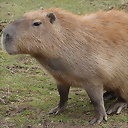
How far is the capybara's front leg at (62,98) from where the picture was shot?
484 cm

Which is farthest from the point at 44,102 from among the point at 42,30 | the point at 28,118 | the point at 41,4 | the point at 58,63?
the point at 41,4

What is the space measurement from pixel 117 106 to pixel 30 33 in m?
1.96

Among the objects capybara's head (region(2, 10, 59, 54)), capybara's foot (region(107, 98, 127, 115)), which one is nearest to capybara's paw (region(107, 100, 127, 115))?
capybara's foot (region(107, 98, 127, 115))

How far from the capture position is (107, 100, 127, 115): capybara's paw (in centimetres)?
488

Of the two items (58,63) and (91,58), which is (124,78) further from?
(58,63)

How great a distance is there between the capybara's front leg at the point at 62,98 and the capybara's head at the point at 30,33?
98 centimetres

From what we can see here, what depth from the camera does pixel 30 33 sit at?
13.3ft

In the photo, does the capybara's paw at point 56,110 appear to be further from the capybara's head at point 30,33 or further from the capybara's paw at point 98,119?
the capybara's head at point 30,33

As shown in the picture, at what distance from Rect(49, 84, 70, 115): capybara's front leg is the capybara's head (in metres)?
0.98

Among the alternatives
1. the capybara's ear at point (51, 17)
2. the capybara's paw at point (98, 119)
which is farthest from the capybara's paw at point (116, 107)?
the capybara's ear at point (51, 17)

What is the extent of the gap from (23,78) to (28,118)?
218 cm

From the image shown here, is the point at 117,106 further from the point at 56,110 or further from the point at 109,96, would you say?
the point at 56,110

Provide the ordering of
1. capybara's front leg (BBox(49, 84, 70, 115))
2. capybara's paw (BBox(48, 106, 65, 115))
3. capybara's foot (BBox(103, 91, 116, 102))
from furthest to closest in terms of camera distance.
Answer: capybara's foot (BBox(103, 91, 116, 102))
capybara's paw (BBox(48, 106, 65, 115))
capybara's front leg (BBox(49, 84, 70, 115))

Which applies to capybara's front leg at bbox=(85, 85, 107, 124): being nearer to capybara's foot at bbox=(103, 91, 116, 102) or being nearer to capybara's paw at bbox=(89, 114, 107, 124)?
capybara's paw at bbox=(89, 114, 107, 124)
